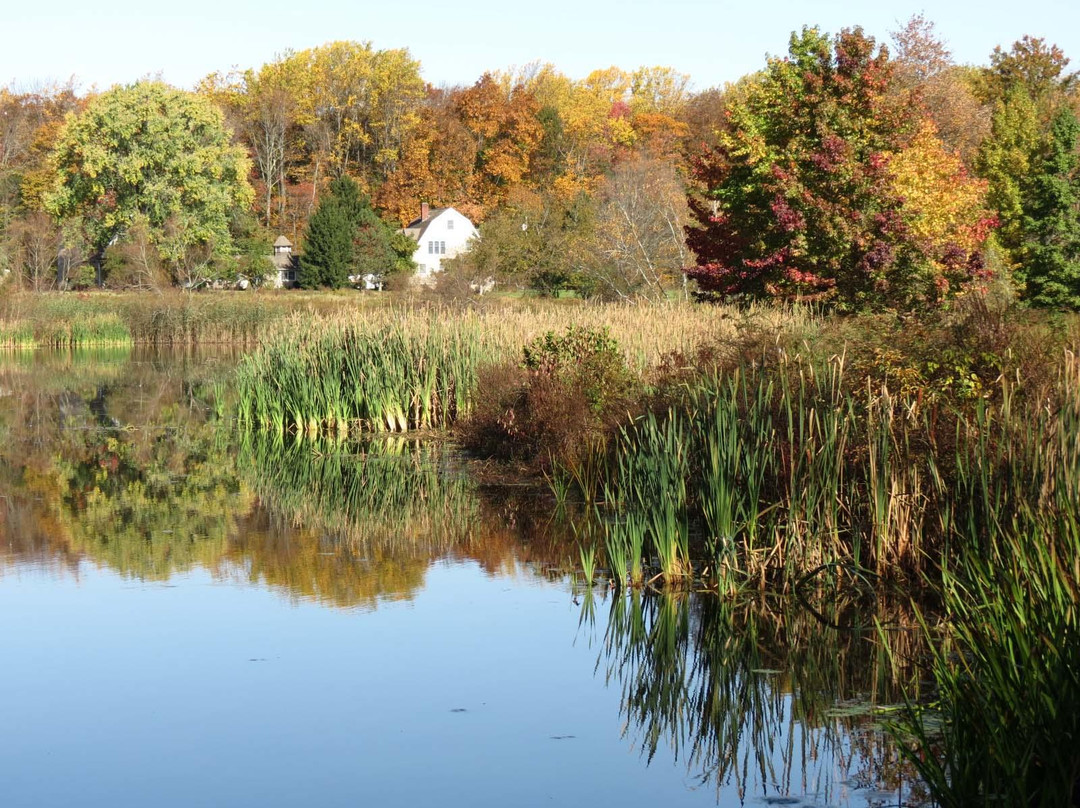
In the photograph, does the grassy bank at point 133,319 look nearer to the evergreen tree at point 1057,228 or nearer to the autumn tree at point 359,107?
the evergreen tree at point 1057,228

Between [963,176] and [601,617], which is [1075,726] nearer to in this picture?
[601,617]

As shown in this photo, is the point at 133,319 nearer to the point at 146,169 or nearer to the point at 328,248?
the point at 328,248

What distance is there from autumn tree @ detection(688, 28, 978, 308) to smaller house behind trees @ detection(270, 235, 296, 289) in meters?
49.4

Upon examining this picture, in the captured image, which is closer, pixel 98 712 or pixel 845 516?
pixel 98 712

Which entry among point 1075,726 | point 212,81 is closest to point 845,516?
point 1075,726

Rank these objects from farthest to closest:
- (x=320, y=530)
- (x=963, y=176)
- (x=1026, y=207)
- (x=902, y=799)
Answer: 1. (x=1026, y=207)
2. (x=963, y=176)
3. (x=320, y=530)
4. (x=902, y=799)

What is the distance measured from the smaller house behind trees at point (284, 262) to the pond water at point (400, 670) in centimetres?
5757

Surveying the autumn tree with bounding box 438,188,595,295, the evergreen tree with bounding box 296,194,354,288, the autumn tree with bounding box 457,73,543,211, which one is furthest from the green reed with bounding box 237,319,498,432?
the autumn tree with bounding box 457,73,543,211

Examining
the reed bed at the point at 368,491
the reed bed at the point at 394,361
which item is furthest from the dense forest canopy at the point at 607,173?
the reed bed at the point at 368,491

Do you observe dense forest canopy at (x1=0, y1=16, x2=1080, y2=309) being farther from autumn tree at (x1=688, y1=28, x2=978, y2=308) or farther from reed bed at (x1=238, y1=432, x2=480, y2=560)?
reed bed at (x1=238, y1=432, x2=480, y2=560)

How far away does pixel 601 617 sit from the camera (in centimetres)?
913

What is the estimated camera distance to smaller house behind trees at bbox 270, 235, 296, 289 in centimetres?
7062

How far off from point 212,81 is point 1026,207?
2094 inches

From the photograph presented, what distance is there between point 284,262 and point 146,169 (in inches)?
424
